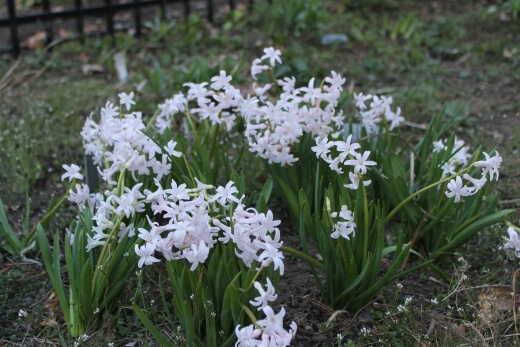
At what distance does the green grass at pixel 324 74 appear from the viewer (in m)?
2.34

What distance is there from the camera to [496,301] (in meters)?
2.48

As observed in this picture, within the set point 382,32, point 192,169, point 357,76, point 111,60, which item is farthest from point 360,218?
point 382,32

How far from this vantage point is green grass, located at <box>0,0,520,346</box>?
7.66 feet

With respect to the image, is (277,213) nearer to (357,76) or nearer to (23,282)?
(23,282)

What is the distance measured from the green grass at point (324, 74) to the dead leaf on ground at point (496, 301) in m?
0.04

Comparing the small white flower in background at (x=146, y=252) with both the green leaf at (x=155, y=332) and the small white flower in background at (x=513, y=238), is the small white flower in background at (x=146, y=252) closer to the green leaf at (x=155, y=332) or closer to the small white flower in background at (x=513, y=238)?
the green leaf at (x=155, y=332)

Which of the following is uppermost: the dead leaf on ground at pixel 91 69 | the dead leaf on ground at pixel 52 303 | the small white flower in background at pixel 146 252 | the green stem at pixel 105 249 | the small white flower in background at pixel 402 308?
the small white flower in background at pixel 146 252

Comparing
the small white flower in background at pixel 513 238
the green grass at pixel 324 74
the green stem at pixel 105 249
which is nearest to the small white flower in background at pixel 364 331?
the green grass at pixel 324 74

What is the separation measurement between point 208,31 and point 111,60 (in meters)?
1.08

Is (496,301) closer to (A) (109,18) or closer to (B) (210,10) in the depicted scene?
(A) (109,18)

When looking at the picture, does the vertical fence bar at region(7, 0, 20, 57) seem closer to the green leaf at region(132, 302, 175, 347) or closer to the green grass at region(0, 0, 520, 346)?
the green grass at region(0, 0, 520, 346)

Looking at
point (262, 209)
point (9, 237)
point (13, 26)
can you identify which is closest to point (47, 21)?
point (13, 26)

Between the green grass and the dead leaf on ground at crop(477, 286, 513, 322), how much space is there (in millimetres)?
42

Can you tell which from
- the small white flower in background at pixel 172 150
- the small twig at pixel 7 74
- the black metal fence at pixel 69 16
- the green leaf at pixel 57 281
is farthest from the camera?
the black metal fence at pixel 69 16
